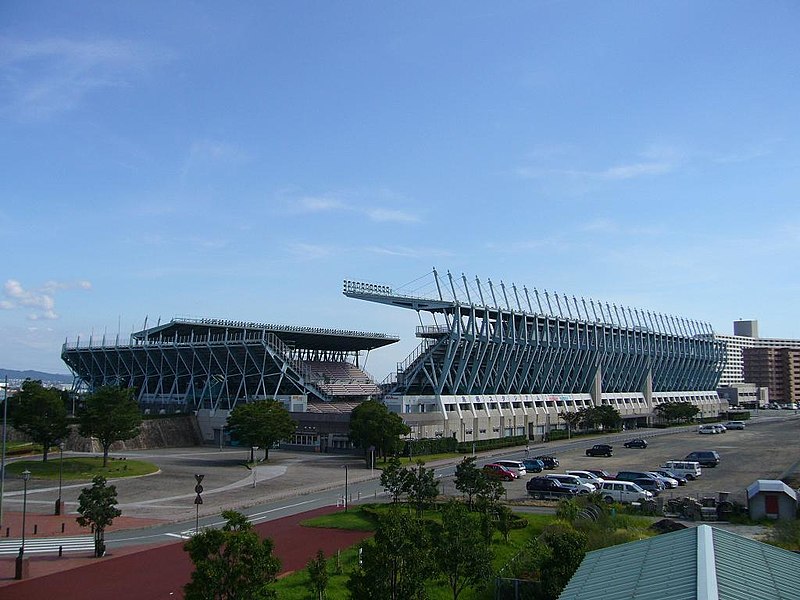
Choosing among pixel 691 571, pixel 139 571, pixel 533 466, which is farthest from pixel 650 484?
pixel 691 571

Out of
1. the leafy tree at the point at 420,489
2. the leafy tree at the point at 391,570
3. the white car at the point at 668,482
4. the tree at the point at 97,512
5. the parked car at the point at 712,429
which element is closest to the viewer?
the leafy tree at the point at 391,570

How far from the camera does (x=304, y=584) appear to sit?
86.2 feet

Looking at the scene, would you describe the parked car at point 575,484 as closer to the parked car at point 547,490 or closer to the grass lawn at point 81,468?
the parked car at point 547,490

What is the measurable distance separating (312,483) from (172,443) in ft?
128

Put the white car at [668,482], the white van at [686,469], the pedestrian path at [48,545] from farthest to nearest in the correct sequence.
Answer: the white van at [686,469] → the white car at [668,482] → the pedestrian path at [48,545]

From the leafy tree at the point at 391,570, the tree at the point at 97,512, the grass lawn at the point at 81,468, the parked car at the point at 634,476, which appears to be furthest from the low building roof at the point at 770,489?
the grass lawn at the point at 81,468

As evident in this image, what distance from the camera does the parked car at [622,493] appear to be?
45344 mm

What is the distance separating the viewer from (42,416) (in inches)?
2435

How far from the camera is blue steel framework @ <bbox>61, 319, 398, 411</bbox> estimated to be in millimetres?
96688

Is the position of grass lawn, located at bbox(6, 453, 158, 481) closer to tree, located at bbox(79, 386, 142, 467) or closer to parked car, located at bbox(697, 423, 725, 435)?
tree, located at bbox(79, 386, 142, 467)

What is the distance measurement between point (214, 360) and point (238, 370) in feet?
13.9

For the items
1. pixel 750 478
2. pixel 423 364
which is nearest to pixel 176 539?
pixel 750 478

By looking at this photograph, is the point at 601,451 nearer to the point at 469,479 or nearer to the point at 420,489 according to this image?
the point at 469,479

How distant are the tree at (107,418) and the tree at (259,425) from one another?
9644 millimetres
